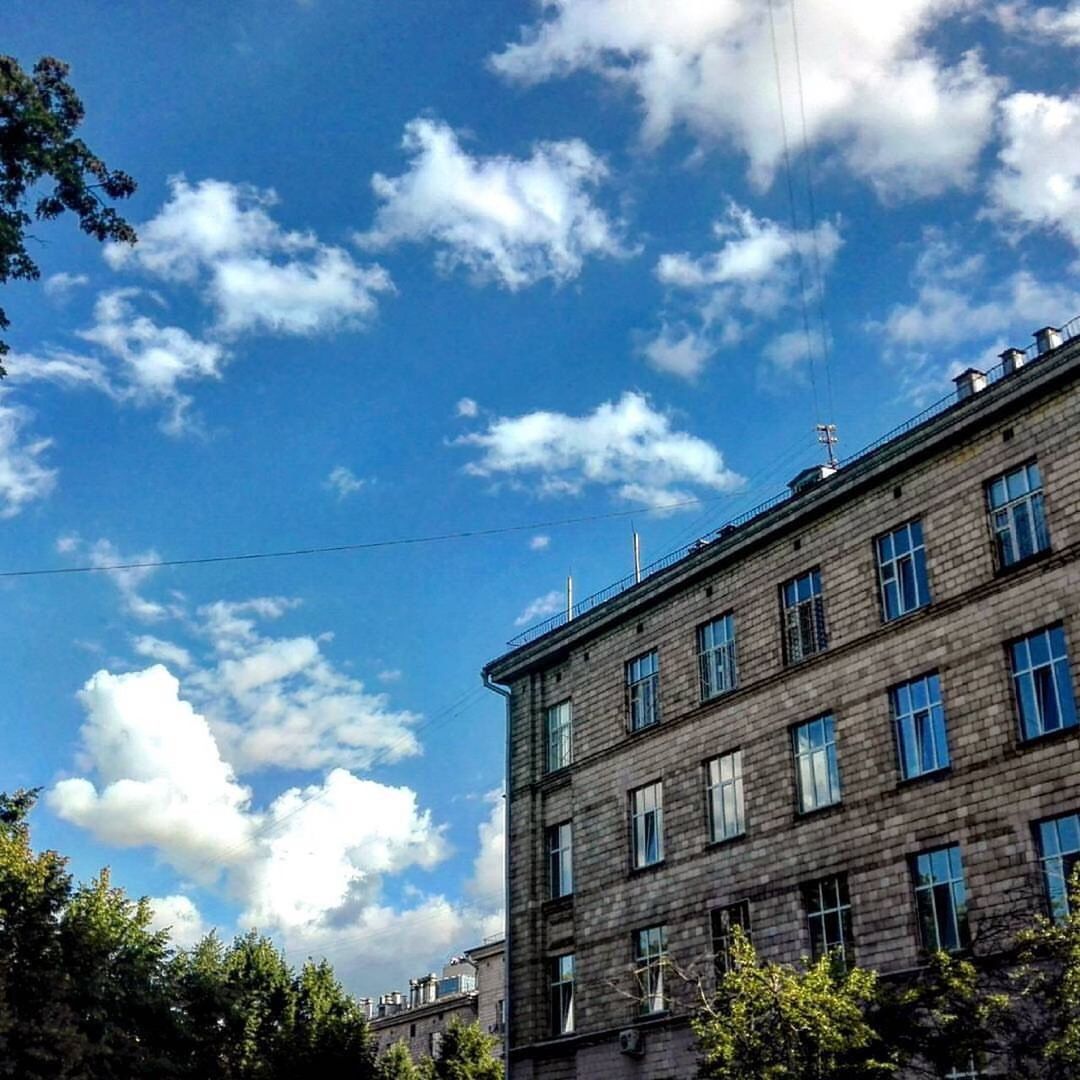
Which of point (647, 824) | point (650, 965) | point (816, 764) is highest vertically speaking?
point (816, 764)

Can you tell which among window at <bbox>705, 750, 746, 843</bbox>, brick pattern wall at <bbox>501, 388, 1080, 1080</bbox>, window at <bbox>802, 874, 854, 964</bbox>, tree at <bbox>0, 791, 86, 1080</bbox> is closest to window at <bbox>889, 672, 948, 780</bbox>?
brick pattern wall at <bbox>501, 388, 1080, 1080</bbox>

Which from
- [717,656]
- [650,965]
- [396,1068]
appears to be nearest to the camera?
[650,965]

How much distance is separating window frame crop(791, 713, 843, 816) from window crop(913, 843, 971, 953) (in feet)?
8.55

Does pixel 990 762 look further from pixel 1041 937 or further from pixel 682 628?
pixel 682 628

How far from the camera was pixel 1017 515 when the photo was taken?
2572cm

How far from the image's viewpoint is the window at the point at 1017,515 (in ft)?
82.8

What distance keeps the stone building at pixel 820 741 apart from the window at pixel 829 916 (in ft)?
0.21

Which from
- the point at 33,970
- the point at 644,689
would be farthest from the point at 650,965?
the point at 33,970

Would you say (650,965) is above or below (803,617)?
below

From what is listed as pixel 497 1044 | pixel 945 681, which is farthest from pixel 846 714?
pixel 497 1044

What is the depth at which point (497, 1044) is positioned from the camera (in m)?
61.8

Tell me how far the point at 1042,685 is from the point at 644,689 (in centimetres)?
1201

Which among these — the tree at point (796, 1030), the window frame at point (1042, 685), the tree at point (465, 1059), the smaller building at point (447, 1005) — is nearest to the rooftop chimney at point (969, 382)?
the window frame at point (1042, 685)

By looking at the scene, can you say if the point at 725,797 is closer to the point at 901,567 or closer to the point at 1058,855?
the point at 901,567
